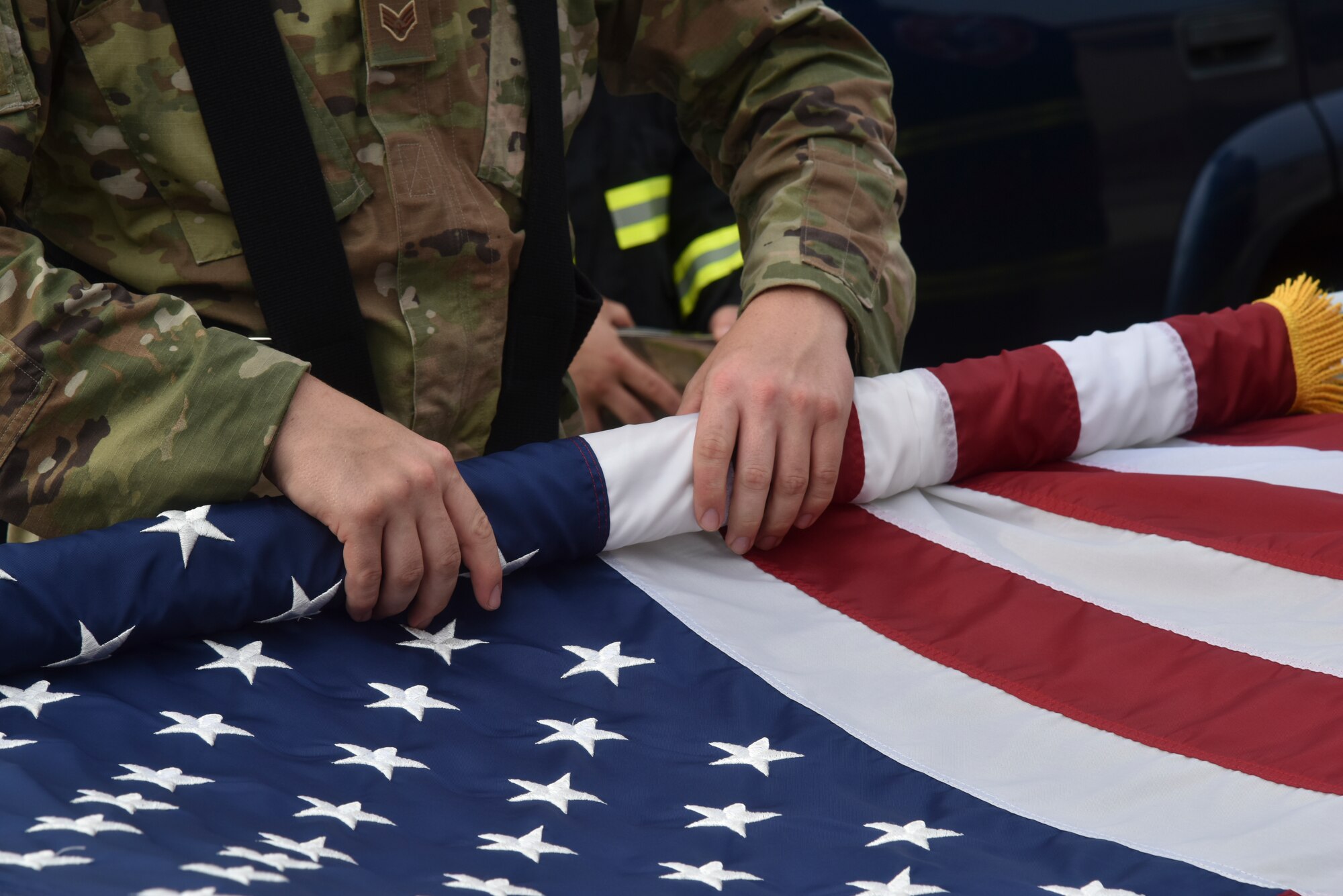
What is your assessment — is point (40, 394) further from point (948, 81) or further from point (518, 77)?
point (948, 81)

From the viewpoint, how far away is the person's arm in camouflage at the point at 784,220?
4.46ft

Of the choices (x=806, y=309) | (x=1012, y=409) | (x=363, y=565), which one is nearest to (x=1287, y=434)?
(x=1012, y=409)

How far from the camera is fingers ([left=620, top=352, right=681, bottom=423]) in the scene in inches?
101

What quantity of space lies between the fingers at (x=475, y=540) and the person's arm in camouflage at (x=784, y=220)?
239 mm

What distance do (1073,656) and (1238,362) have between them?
0.63 m

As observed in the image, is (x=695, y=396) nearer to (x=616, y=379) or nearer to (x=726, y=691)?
(x=726, y=691)

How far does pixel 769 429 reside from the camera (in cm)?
134

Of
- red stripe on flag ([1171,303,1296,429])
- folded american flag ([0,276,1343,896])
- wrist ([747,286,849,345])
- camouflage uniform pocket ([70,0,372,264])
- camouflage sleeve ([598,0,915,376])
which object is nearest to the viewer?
folded american flag ([0,276,1343,896])

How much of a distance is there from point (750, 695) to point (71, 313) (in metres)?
0.71

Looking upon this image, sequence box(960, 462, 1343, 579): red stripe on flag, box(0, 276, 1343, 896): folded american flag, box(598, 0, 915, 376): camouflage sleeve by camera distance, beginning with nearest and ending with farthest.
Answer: box(0, 276, 1343, 896): folded american flag, box(960, 462, 1343, 579): red stripe on flag, box(598, 0, 915, 376): camouflage sleeve

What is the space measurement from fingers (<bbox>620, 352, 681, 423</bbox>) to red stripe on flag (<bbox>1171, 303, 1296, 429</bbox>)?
1.07 metres

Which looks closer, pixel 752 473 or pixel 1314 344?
pixel 752 473

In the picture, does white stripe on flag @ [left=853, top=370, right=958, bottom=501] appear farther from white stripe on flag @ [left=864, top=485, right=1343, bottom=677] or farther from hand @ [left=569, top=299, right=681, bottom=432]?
hand @ [left=569, top=299, right=681, bottom=432]

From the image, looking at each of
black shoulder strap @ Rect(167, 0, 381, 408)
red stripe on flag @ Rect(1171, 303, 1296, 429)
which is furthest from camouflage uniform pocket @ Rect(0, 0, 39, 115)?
red stripe on flag @ Rect(1171, 303, 1296, 429)
